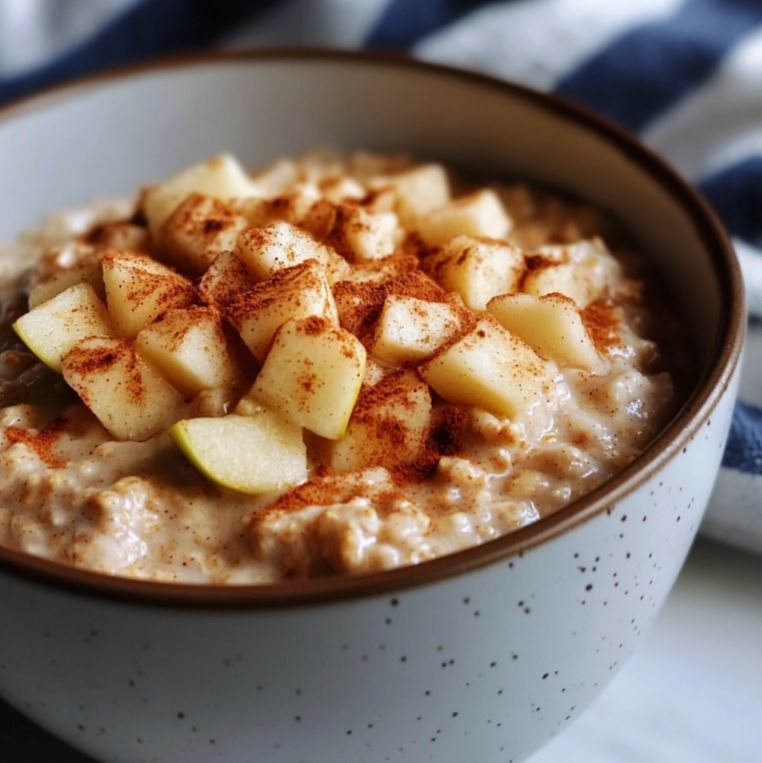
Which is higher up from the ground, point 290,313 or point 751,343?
point 290,313

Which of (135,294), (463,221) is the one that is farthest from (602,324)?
(135,294)

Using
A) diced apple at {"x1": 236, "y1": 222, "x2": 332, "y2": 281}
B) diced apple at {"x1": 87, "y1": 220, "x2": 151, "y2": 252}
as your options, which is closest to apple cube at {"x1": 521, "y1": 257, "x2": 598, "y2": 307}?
diced apple at {"x1": 236, "y1": 222, "x2": 332, "y2": 281}

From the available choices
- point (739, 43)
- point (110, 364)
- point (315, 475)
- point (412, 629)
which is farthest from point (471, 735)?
point (739, 43)

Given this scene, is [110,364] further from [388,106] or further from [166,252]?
[388,106]

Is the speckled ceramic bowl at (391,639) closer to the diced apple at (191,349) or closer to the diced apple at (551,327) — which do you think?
the diced apple at (551,327)

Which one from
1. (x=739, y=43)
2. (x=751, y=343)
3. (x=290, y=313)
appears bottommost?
(x=751, y=343)

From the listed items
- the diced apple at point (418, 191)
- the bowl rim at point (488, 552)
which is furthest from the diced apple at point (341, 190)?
the bowl rim at point (488, 552)
